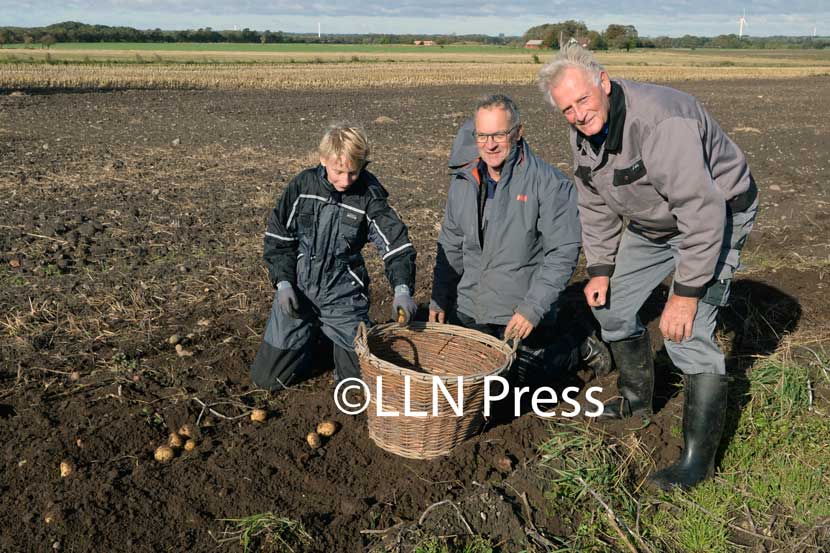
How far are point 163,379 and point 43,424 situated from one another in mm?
733

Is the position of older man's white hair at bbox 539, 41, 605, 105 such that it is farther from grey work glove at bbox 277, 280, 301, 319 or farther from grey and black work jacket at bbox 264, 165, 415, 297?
grey work glove at bbox 277, 280, 301, 319

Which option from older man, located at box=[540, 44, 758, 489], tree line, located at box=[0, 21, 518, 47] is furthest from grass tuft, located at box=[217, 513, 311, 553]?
tree line, located at box=[0, 21, 518, 47]

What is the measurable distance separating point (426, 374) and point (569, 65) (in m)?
1.47

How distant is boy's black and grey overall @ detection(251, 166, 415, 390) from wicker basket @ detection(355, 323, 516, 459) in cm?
30

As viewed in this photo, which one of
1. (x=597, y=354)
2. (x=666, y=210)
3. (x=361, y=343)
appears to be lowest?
(x=597, y=354)

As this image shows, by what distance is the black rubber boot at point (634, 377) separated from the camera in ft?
12.9

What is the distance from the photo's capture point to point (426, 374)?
3318mm

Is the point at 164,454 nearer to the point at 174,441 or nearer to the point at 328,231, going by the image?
the point at 174,441

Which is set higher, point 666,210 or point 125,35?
point 125,35

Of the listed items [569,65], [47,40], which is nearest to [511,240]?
[569,65]

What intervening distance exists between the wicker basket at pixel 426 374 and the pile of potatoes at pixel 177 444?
0.91 metres

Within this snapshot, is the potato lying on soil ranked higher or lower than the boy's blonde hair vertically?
lower

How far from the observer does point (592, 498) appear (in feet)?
10.7

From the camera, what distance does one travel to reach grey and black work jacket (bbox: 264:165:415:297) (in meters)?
4.07
